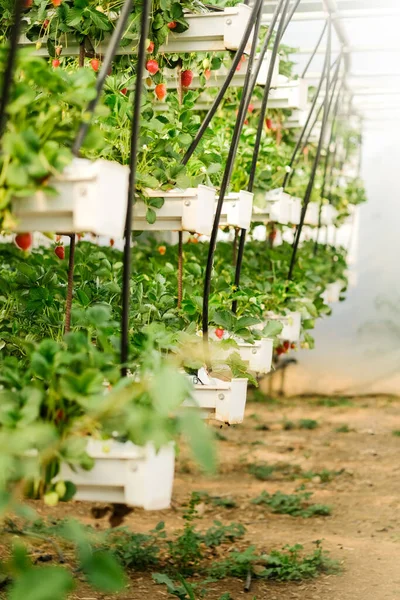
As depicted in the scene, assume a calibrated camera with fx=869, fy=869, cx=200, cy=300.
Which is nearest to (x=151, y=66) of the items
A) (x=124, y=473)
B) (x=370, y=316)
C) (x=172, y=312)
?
(x=172, y=312)

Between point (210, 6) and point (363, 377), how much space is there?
22.6 ft

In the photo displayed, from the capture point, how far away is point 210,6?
2.58m

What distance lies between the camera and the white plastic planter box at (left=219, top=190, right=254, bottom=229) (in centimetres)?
284

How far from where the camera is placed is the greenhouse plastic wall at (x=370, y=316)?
9.03 m

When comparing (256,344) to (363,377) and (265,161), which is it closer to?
(265,161)

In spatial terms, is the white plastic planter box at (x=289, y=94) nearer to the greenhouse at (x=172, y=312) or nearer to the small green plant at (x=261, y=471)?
the greenhouse at (x=172, y=312)

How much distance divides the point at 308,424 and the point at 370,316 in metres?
2.33

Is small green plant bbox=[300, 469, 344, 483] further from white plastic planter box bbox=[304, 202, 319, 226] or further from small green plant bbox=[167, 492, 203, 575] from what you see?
small green plant bbox=[167, 492, 203, 575]

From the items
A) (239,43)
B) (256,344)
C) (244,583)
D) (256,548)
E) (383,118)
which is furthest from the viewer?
(383,118)

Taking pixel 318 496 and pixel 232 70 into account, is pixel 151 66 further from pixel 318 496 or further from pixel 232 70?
pixel 318 496

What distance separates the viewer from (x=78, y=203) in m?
1.33

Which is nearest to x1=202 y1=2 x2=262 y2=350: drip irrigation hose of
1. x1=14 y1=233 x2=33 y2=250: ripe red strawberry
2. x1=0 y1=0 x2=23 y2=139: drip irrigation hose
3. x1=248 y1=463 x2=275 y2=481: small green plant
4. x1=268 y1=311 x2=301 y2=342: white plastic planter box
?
x1=14 y1=233 x2=33 y2=250: ripe red strawberry

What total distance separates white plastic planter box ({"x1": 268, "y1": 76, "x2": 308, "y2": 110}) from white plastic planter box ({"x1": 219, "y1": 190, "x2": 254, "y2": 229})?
1.08 metres

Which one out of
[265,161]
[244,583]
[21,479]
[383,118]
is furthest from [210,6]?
[383,118]
